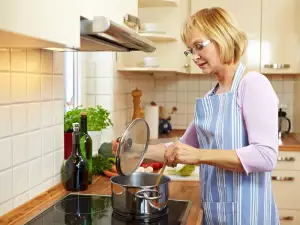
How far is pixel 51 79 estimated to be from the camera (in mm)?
1674

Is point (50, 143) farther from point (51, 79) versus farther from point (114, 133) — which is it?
point (114, 133)

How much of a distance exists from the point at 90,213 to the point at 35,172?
0.87 ft

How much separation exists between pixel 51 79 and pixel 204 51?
588 millimetres

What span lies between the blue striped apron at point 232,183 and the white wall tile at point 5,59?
2.22 ft

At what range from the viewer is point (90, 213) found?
1453mm

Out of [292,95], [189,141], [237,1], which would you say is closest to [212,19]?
[189,141]

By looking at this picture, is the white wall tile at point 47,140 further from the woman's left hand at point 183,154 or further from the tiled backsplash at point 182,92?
the tiled backsplash at point 182,92

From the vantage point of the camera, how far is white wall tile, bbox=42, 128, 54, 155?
162 centimetres

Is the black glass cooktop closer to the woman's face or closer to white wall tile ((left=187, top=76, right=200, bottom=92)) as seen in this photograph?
the woman's face

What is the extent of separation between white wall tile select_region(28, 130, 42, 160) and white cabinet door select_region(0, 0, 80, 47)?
20.5 inches

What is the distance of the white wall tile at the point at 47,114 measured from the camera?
1.62 meters

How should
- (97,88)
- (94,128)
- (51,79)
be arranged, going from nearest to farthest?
(51,79) < (94,128) < (97,88)

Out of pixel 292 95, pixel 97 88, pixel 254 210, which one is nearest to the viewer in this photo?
pixel 254 210

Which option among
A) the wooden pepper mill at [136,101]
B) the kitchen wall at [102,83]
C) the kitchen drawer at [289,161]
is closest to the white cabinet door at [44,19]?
the kitchen wall at [102,83]
